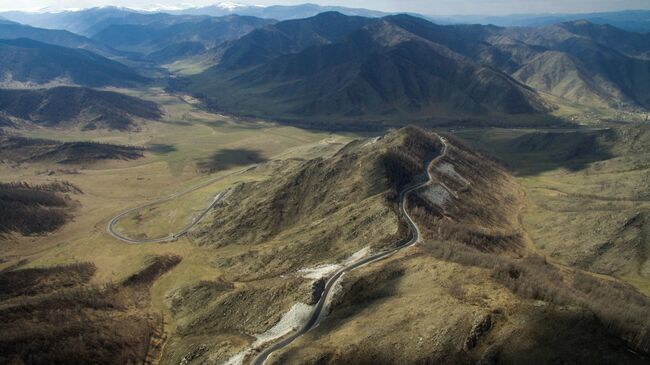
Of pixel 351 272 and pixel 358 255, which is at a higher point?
pixel 351 272

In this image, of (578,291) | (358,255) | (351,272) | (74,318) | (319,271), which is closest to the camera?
(578,291)

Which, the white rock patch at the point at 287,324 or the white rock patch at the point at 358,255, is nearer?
the white rock patch at the point at 287,324

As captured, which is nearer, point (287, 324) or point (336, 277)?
point (287, 324)

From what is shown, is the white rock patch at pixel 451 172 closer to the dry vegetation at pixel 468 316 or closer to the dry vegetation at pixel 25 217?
the dry vegetation at pixel 468 316

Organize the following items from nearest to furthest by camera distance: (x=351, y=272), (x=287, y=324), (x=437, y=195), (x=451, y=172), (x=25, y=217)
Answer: (x=287, y=324) < (x=351, y=272) < (x=437, y=195) < (x=451, y=172) < (x=25, y=217)

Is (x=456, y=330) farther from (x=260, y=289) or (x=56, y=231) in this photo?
(x=56, y=231)

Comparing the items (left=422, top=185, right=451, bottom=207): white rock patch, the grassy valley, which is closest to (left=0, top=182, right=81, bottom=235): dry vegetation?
the grassy valley

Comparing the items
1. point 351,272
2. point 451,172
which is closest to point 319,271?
point 351,272

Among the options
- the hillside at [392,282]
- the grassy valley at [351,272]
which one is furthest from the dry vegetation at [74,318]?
the hillside at [392,282]

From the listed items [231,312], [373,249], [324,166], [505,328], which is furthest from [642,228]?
[231,312]

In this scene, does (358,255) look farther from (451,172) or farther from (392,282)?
(451,172)

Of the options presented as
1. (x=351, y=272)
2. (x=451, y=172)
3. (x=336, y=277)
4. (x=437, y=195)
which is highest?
(x=451, y=172)
